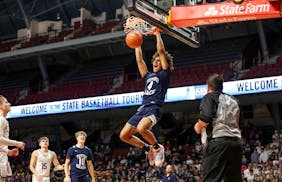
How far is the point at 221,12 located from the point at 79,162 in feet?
15.4

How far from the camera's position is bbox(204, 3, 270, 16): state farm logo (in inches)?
417

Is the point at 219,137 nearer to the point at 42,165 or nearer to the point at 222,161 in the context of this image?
the point at 222,161

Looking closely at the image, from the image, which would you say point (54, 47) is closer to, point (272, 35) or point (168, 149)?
point (168, 149)

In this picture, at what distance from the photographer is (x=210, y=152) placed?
5746 mm

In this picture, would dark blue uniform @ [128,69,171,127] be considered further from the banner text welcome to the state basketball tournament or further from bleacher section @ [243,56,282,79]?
bleacher section @ [243,56,282,79]

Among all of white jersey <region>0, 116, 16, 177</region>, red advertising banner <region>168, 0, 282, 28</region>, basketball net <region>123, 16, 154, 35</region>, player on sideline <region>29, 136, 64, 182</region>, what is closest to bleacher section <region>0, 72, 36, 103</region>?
player on sideline <region>29, 136, 64, 182</region>

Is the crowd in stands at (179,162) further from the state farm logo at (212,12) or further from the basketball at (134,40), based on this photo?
the basketball at (134,40)

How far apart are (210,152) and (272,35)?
21.7m

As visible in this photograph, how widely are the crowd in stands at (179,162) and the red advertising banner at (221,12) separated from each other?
7575mm

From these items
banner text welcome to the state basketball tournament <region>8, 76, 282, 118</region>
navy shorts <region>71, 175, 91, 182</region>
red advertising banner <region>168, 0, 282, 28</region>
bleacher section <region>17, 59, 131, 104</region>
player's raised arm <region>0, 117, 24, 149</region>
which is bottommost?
navy shorts <region>71, 175, 91, 182</region>

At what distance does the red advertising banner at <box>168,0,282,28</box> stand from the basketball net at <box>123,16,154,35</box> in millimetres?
984

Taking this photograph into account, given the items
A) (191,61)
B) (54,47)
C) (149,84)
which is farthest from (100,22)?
(149,84)

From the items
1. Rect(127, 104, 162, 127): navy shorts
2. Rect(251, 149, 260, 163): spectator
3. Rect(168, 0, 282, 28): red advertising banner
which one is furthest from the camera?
Rect(251, 149, 260, 163): spectator

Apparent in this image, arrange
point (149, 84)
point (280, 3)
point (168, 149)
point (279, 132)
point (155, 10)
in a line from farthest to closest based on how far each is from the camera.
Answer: point (168, 149) < point (279, 132) < point (280, 3) < point (155, 10) < point (149, 84)
